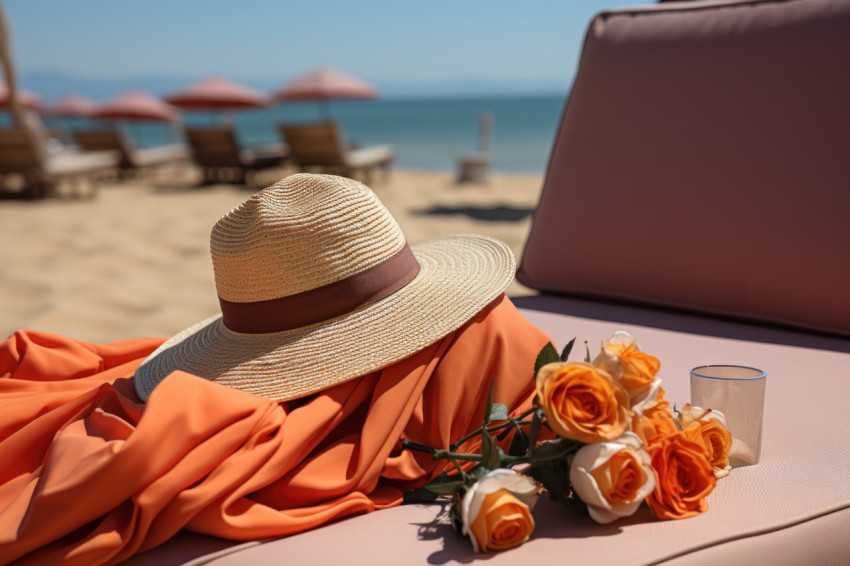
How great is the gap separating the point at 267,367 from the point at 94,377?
501 millimetres

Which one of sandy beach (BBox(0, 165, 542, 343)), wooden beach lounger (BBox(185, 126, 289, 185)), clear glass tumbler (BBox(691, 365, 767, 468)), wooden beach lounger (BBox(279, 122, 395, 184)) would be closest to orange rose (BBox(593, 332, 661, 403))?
clear glass tumbler (BBox(691, 365, 767, 468))

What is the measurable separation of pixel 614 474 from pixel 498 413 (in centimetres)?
21

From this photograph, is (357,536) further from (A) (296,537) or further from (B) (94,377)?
(B) (94,377)

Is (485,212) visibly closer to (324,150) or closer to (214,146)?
(324,150)

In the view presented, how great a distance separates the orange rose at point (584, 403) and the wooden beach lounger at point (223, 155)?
10202 millimetres

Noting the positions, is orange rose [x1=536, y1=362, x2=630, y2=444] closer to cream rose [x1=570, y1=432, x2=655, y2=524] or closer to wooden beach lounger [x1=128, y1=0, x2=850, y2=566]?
cream rose [x1=570, y1=432, x2=655, y2=524]

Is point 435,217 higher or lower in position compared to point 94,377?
lower

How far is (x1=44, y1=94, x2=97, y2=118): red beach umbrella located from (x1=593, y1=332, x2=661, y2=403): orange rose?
18902 mm

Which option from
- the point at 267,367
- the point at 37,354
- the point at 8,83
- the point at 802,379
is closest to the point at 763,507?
the point at 802,379

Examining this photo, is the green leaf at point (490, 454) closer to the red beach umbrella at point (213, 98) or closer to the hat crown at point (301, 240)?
the hat crown at point (301, 240)

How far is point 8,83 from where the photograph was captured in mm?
8586

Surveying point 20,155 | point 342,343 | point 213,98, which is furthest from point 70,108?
point 342,343

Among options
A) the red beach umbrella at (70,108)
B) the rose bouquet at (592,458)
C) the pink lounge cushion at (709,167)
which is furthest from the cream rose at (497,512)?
the red beach umbrella at (70,108)

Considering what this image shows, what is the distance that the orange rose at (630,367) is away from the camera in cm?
106
